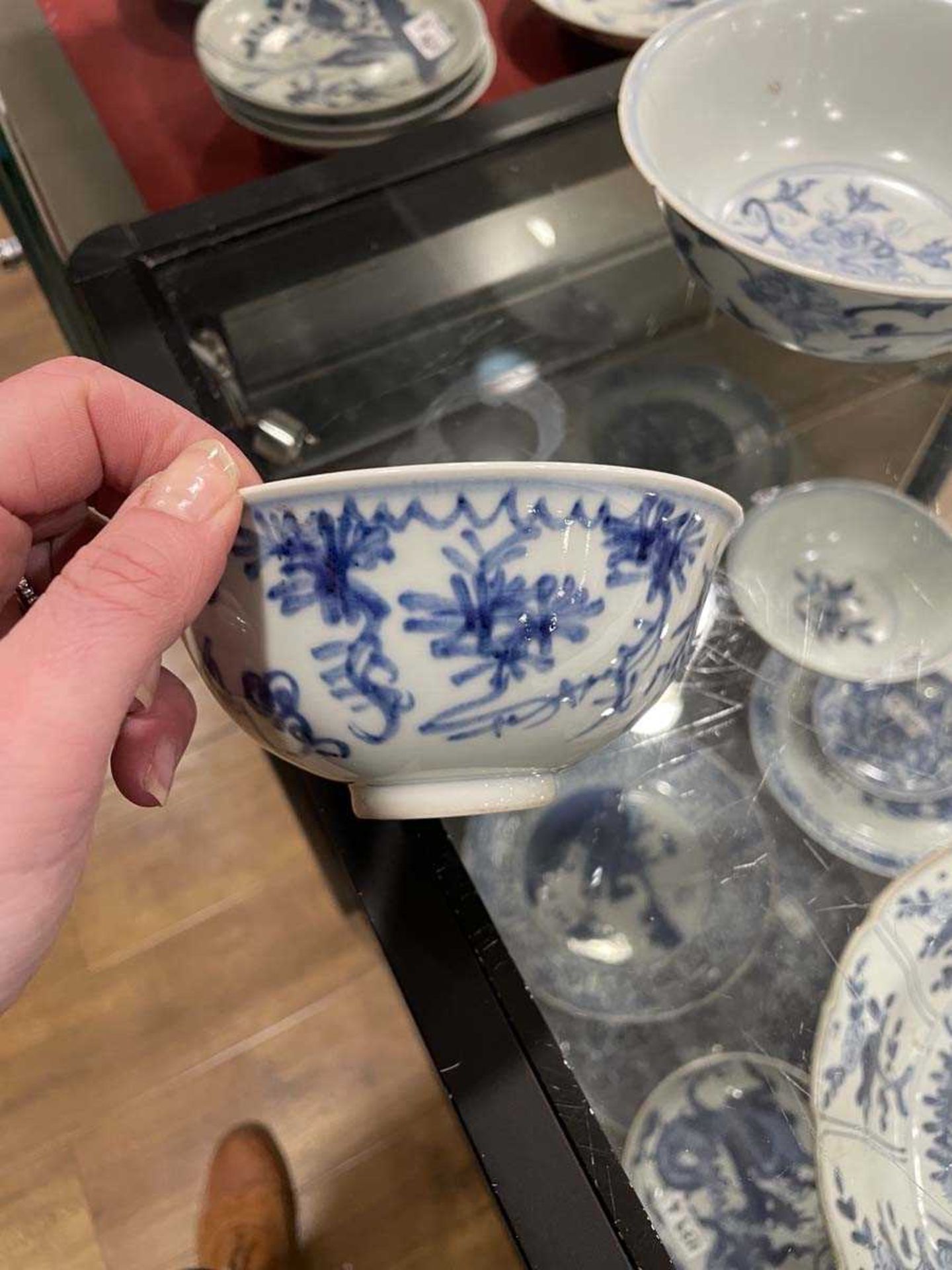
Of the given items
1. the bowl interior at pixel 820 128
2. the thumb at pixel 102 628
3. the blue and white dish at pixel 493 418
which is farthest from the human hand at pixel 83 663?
the bowl interior at pixel 820 128

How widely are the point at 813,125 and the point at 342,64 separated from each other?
35 centimetres

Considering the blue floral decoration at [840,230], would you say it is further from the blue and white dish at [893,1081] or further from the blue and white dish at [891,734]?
the blue and white dish at [893,1081]

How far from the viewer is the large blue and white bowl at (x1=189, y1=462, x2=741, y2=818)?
0.87 ft

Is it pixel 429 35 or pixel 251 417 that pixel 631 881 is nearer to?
pixel 251 417

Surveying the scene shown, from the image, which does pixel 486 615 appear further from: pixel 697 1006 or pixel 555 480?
pixel 697 1006

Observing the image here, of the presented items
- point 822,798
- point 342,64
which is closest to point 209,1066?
point 822,798

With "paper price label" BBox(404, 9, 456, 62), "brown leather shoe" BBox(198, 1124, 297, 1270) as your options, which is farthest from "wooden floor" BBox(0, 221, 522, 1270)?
"paper price label" BBox(404, 9, 456, 62)

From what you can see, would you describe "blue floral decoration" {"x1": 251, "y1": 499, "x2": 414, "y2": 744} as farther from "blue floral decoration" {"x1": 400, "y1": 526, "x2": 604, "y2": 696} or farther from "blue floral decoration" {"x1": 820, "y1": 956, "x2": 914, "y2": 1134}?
"blue floral decoration" {"x1": 820, "y1": 956, "x2": 914, "y2": 1134}

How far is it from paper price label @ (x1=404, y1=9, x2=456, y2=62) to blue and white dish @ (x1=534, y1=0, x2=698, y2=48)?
0.26 feet

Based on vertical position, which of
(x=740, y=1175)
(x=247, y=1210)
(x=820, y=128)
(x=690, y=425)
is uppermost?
(x=820, y=128)

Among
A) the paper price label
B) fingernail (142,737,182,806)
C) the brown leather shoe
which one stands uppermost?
the paper price label

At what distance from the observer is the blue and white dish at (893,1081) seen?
1.10 feet

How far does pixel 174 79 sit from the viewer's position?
77cm

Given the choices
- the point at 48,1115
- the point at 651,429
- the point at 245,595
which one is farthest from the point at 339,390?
Result: the point at 48,1115
